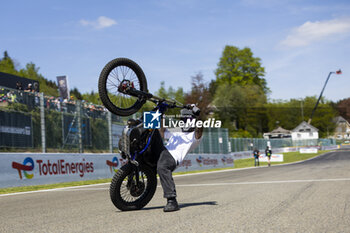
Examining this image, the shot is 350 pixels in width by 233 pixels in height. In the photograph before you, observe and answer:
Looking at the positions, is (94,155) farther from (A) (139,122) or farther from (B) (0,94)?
(A) (139,122)

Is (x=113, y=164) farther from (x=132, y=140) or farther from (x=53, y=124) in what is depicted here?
(x=132, y=140)

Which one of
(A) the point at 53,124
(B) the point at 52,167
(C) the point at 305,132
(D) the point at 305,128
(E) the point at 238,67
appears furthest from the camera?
(D) the point at 305,128

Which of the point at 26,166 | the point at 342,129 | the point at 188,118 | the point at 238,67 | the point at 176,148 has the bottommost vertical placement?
the point at 26,166

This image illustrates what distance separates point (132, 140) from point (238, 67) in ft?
284

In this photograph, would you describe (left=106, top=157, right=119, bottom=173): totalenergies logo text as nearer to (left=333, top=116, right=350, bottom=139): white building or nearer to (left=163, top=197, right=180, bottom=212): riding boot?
(left=163, top=197, right=180, bottom=212): riding boot

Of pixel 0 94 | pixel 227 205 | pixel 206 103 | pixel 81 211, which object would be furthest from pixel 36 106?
pixel 206 103

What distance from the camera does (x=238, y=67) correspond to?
3541 inches

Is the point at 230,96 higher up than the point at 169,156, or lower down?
higher up

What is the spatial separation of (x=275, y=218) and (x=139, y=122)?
7.26 feet

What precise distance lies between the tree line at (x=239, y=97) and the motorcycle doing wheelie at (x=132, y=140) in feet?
183

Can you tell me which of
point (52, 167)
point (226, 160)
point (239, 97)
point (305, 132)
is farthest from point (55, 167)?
point (305, 132)

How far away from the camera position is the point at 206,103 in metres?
64.3

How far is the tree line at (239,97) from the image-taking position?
6962 cm

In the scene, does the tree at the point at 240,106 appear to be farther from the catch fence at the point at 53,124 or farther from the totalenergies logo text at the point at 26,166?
the totalenergies logo text at the point at 26,166
